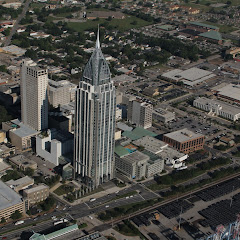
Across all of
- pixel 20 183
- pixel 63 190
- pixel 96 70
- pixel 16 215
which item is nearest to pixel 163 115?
pixel 63 190

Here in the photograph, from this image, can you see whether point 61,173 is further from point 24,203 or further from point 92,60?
point 92,60

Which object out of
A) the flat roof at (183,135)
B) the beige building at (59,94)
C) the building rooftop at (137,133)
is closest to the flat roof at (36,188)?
the building rooftop at (137,133)

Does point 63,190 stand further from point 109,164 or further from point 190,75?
point 190,75

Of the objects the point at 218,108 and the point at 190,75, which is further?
the point at 190,75

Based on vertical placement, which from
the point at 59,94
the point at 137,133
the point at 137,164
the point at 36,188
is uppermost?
the point at 59,94

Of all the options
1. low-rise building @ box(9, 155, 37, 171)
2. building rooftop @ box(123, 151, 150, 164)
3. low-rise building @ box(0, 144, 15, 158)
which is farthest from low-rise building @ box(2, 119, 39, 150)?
building rooftop @ box(123, 151, 150, 164)

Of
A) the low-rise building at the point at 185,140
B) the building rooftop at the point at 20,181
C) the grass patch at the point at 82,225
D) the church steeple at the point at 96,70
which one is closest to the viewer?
the grass patch at the point at 82,225

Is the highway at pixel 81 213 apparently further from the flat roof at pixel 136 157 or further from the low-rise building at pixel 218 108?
the low-rise building at pixel 218 108
